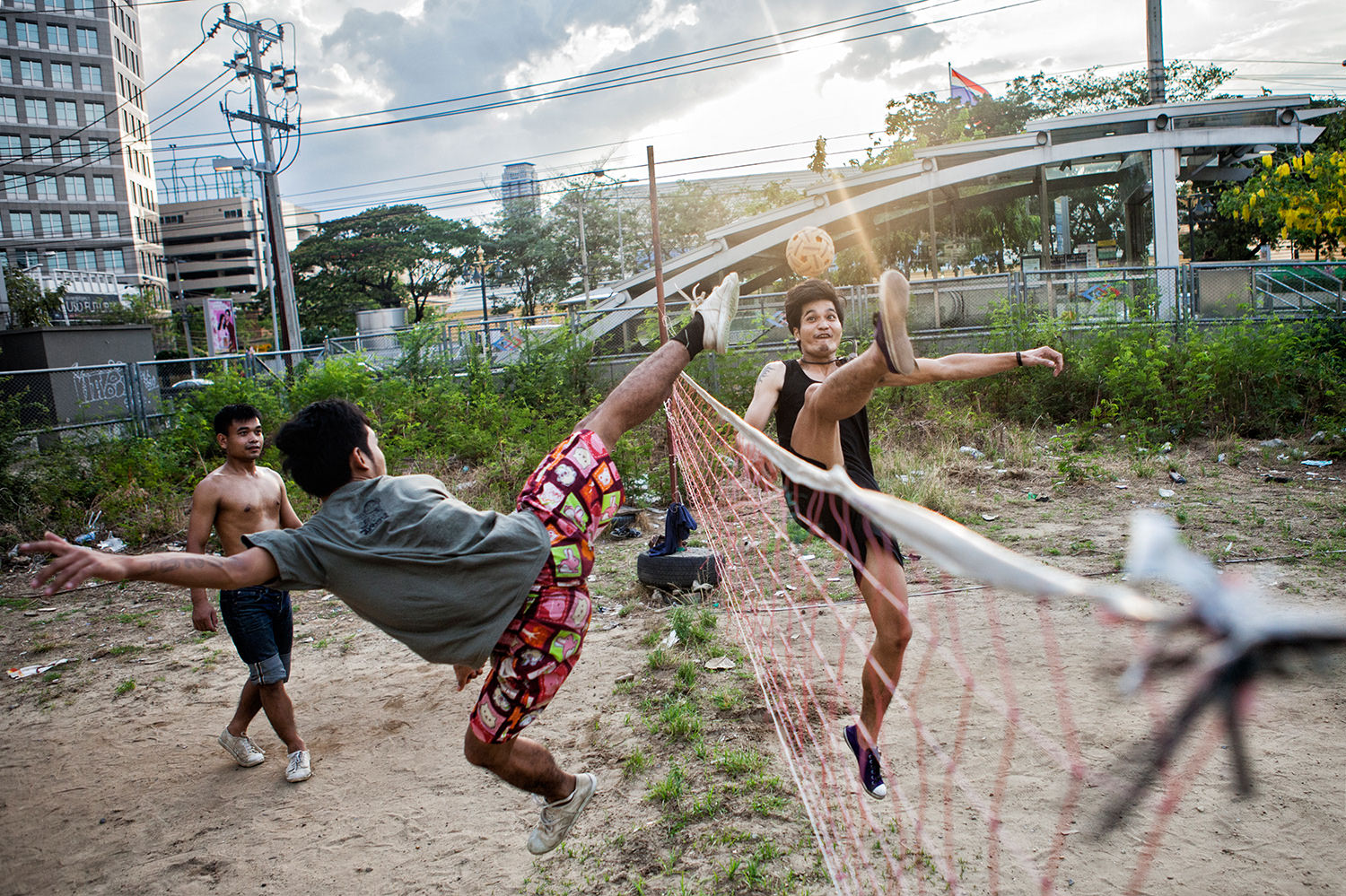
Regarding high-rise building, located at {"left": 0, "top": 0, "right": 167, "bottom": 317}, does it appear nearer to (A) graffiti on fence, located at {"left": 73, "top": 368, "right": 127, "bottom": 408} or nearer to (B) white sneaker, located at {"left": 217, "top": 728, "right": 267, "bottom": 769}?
(A) graffiti on fence, located at {"left": 73, "top": 368, "right": 127, "bottom": 408}

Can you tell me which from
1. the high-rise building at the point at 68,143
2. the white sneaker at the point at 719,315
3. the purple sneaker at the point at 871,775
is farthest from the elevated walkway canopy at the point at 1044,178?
the high-rise building at the point at 68,143

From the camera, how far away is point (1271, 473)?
730cm

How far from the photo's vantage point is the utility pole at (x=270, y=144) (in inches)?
682

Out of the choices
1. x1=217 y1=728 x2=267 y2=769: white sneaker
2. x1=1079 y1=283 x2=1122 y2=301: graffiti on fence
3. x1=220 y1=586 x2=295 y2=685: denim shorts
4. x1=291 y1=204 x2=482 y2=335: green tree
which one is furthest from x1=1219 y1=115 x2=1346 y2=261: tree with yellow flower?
x1=291 y1=204 x2=482 y2=335: green tree

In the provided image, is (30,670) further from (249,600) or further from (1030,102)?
(1030,102)

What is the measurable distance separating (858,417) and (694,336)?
2.48ft

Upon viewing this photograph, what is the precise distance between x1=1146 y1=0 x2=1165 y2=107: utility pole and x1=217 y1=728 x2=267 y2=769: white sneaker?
18.6 meters

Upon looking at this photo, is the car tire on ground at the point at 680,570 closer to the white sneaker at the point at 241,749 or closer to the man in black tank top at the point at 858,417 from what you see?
the man in black tank top at the point at 858,417

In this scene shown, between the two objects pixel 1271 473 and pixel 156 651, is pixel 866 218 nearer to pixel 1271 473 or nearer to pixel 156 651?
pixel 1271 473

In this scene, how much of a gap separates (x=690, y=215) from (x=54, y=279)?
140 feet

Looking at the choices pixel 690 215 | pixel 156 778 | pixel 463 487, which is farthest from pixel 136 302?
pixel 156 778

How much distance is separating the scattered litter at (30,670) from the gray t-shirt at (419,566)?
14.0ft

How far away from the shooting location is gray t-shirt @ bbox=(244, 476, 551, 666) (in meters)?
2.10

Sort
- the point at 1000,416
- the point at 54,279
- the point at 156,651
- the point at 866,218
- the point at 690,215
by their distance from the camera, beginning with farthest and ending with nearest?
the point at 54,279, the point at 690,215, the point at 866,218, the point at 1000,416, the point at 156,651
